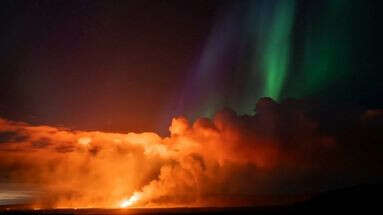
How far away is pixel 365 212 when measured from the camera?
174 m

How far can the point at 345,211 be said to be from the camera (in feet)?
614

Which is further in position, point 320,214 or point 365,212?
point 320,214

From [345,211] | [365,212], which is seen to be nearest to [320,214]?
[345,211]

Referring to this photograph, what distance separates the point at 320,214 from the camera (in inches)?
7657

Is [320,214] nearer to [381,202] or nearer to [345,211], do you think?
[345,211]

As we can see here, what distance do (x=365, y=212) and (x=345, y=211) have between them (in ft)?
46.3

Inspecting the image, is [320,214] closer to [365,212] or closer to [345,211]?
[345,211]

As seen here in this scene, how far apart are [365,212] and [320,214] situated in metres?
25.0

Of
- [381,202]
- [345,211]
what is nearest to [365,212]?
[345,211]

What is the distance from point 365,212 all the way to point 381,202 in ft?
87.1

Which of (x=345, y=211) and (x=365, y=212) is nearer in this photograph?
(x=365, y=212)

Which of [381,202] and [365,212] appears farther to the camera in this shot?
[381,202]
